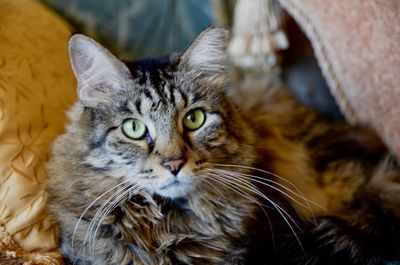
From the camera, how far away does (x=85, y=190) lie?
1.12 m

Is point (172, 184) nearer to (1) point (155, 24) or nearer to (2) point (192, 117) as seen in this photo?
(2) point (192, 117)

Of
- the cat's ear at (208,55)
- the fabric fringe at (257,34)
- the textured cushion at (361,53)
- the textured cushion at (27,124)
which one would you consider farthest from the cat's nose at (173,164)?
the fabric fringe at (257,34)

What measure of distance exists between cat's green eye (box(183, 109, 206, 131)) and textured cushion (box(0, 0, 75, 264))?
0.37 metres

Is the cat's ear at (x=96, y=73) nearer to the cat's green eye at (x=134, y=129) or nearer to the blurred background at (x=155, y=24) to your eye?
the cat's green eye at (x=134, y=129)

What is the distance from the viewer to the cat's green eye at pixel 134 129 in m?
1.05

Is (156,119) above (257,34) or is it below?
below

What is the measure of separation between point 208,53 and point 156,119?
0.22 m

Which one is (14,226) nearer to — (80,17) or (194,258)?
(194,258)

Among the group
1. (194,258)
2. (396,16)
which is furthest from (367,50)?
(194,258)

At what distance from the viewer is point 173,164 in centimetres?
99

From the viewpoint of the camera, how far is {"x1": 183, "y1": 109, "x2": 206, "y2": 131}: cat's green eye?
1082 millimetres

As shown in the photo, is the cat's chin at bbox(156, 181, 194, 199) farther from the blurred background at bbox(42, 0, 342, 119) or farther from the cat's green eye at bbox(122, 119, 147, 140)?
the blurred background at bbox(42, 0, 342, 119)

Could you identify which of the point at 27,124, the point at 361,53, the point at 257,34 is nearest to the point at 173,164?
the point at 27,124

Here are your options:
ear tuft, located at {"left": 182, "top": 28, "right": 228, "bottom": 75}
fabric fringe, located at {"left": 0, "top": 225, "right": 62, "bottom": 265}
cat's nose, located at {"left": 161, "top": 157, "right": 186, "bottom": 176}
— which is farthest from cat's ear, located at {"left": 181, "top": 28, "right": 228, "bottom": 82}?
fabric fringe, located at {"left": 0, "top": 225, "right": 62, "bottom": 265}
